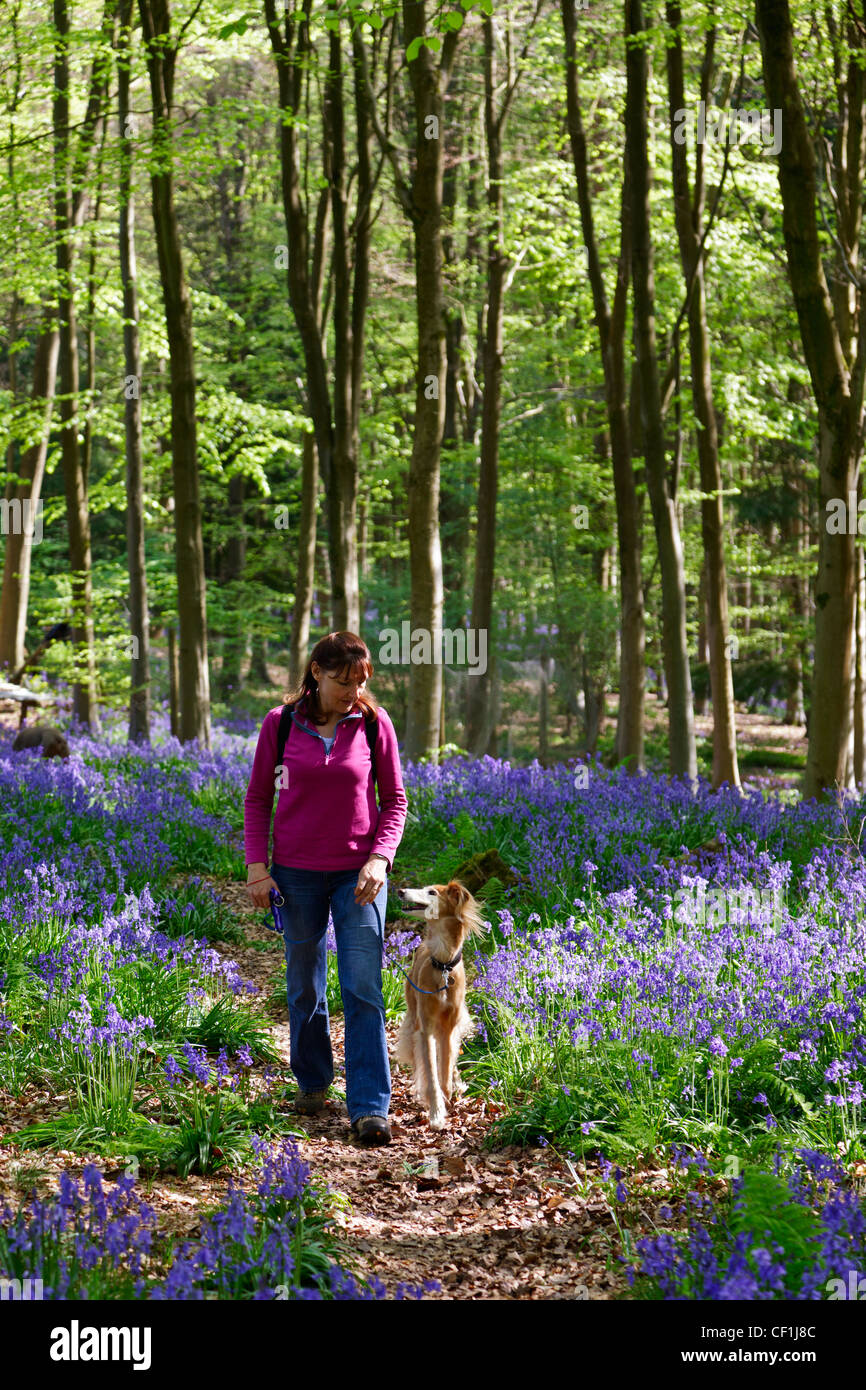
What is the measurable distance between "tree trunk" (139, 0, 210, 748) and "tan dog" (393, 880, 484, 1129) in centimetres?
869

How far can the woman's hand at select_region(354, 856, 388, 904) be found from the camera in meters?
5.08

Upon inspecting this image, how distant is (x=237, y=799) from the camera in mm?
11406

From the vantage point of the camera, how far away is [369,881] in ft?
16.7

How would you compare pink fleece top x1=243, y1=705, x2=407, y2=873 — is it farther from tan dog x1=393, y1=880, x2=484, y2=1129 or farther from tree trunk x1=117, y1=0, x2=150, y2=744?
tree trunk x1=117, y1=0, x2=150, y2=744

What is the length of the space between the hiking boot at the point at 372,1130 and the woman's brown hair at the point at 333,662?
169cm

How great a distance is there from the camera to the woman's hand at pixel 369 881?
16.7 ft

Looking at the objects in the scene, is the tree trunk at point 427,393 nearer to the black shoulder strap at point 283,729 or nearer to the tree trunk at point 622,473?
the tree trunk at point 622,473

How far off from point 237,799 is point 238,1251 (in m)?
8.16

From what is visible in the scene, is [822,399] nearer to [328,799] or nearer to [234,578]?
[328,799]

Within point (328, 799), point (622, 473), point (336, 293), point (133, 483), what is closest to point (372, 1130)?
point (328, 799)

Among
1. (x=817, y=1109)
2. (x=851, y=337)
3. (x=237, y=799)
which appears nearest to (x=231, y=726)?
(x=237, y=799)

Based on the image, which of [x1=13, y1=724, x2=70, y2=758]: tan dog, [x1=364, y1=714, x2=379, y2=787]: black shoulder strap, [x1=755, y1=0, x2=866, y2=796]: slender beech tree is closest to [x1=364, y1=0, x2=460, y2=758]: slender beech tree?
[x1=755, y1=0, x2=866, y2=796]: slender beech tree

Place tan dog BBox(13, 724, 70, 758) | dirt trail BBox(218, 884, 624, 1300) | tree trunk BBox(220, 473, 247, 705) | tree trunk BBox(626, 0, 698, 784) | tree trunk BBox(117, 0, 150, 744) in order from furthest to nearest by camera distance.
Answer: tree trunk BBox(220, 473, 247, 705), tree trunk BBox(117, 0, 150, 744), tan dog BBox(13, 724, 70, 758), tree trunk BBox(626, 0, 698, 784), dirt trail BBox(218, 884, 624, 1300)
